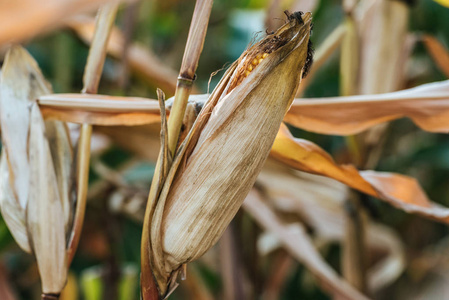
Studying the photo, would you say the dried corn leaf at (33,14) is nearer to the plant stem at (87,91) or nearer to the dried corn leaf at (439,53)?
the plant stem at (87,91)

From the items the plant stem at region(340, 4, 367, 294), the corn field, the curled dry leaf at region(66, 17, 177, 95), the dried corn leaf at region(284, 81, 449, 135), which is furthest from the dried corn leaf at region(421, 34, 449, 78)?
the curled dry leaf at region(66, 17, 177, 95)

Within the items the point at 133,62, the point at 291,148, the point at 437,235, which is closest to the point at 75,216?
the point at 291,148

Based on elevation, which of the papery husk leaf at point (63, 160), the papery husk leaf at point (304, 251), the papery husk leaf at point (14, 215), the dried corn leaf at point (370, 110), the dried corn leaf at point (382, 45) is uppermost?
→ the dried corn leaf at point (382, 45)

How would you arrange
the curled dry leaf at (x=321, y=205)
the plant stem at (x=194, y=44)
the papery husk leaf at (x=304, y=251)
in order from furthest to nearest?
the curled dry leaf at (x=321, y=205)
the papery husk leaf at (x=304, y=251)
the plant stem at (x=194, y=44)

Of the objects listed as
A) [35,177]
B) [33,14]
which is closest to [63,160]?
[35,177]

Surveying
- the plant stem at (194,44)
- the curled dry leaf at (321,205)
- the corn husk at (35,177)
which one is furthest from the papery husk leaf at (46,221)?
the curled dry leaf at (321,205)

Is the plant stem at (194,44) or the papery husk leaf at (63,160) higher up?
the plant stem at (194,44)

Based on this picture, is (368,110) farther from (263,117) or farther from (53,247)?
(53,247)
